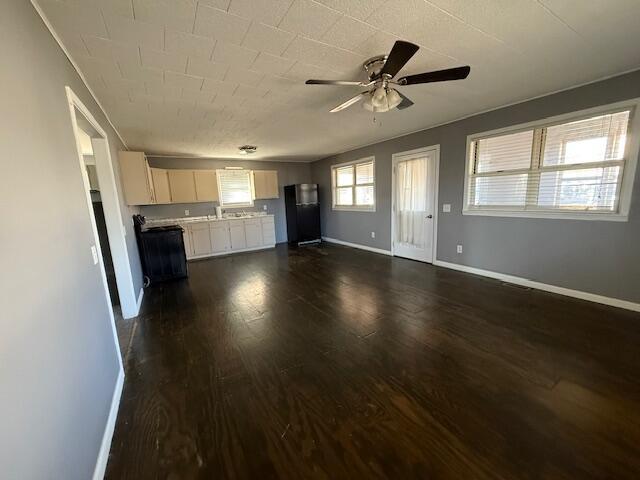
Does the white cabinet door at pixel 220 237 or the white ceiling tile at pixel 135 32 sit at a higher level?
the white ceiling tile at pixel 135 32

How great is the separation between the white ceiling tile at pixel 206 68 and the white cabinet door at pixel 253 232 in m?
4.37

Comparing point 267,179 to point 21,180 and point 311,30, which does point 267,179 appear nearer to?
point 311,30

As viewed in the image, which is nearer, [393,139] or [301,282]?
[301,282]

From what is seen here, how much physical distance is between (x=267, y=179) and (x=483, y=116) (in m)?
4.93

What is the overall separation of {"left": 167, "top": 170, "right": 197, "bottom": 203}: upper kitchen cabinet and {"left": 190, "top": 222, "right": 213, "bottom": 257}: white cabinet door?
0.66 meters

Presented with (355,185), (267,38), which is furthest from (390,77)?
(355,185)

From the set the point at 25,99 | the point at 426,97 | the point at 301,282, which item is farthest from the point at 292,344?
the point at 426,97

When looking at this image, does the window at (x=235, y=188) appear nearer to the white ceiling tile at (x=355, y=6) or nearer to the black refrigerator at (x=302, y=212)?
the black refrigerator at (x=302, y=212)

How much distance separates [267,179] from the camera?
680 centimetres

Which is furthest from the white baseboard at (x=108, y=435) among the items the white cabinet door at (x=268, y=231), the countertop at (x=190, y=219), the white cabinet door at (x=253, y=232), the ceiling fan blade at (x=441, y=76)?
the white cabinet door at (x=268, y=231)

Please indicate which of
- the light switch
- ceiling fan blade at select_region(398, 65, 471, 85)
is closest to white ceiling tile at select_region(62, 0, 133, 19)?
the light switch

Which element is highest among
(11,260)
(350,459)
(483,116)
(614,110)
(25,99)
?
(483,116)

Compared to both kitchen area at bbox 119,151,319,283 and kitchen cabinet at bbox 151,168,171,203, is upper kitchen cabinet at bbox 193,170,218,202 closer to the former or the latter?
kitchen area at bbox 119,151,319,283

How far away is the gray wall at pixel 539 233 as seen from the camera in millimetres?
2688
